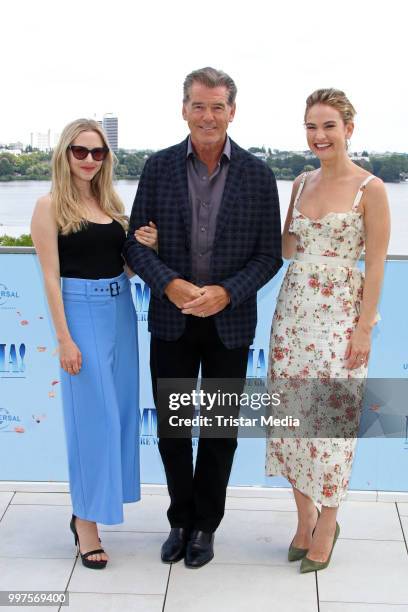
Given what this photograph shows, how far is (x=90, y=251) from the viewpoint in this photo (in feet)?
8.66

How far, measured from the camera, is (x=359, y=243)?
2598 millimetres

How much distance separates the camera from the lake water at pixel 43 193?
9.50ft

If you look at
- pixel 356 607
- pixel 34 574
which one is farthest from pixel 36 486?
pixel 356 607

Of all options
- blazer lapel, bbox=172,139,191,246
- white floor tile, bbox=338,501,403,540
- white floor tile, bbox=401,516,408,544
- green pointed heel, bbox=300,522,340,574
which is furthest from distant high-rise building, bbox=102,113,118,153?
white floor tile, bbox=401,516,408,544

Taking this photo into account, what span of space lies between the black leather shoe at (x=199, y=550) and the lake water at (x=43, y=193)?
1.19 meters

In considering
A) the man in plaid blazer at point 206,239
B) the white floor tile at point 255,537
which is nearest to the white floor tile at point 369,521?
the white floor tile at point 255,537

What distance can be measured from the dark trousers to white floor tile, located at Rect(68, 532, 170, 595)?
16 cm

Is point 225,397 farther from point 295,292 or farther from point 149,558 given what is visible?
point 149,558

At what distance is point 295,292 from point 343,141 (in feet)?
1.70

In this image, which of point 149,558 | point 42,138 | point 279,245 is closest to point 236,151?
point 279,245

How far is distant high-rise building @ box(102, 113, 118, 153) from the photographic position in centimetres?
282

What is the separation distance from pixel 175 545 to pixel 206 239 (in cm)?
112

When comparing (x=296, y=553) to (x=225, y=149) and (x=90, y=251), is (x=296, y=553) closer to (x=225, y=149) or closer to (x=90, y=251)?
(x=90, y=251)

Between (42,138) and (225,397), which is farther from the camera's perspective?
(42,138)
